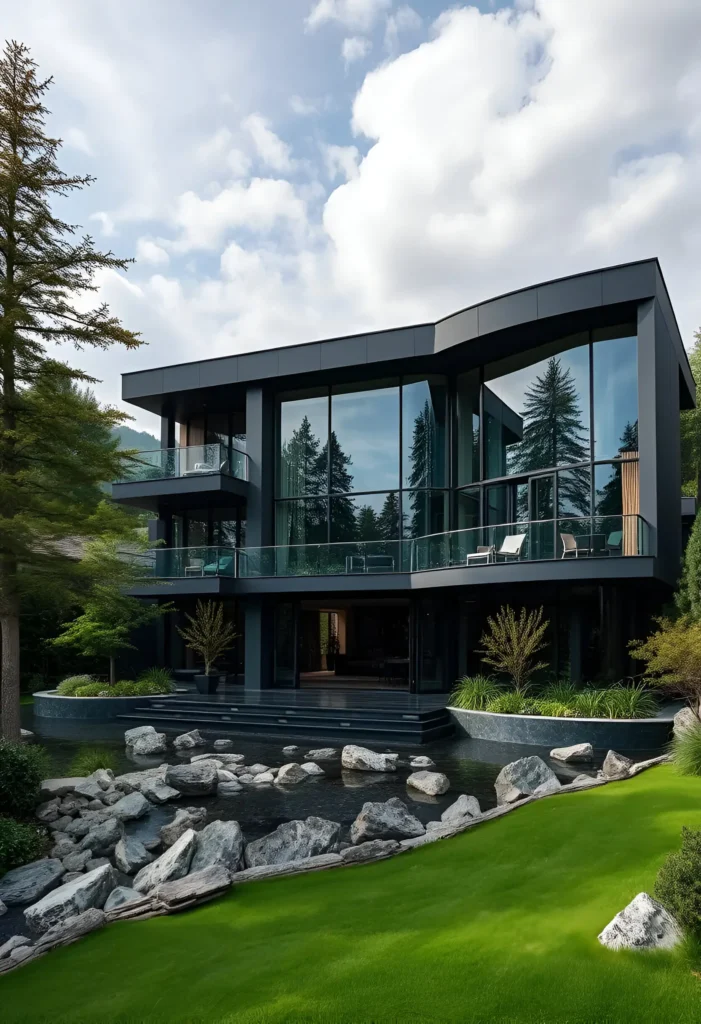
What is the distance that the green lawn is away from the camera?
4.21m

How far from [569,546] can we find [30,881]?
12.2 m

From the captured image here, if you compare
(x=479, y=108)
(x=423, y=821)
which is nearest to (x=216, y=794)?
(x=423, y=821)

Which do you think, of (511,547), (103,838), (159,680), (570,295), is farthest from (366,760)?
(570,295)

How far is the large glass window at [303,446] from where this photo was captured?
909 inches

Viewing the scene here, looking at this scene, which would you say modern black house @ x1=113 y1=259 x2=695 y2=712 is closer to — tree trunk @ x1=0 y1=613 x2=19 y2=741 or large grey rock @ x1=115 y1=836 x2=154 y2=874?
tree trunk @ x1=0 y1=613 x2=19 y2=741

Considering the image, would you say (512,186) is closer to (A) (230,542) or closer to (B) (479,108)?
(B) (479,108)

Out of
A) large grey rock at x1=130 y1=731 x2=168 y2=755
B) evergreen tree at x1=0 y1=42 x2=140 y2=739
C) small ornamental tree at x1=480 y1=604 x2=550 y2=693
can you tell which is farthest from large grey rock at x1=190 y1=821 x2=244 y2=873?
small ornamental tree at x1=480 y1=604 x2=550 y2=693

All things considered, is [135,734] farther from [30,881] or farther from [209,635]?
[30,881]

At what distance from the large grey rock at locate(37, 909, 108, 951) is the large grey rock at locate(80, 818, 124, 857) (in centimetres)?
255

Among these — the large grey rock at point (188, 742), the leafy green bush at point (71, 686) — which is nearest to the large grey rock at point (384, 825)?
the large grey rock at point (188, 742)

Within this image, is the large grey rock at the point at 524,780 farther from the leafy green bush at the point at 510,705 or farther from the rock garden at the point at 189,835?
the leafy green bush at the point at 510,705

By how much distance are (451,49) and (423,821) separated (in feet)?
Result: 40.1

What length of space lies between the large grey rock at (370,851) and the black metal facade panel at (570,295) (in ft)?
43.7

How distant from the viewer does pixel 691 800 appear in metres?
8.09
